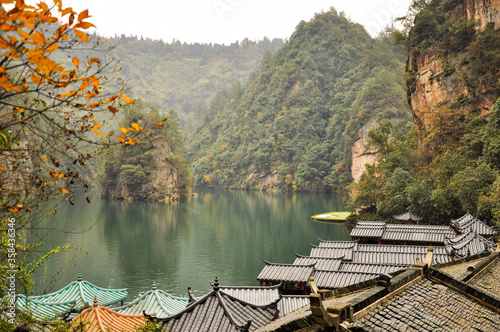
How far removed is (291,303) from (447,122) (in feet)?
83.5

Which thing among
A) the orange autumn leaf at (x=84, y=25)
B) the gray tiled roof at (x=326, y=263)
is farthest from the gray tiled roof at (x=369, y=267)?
the orange autumn leaf at (x=84, y=25)

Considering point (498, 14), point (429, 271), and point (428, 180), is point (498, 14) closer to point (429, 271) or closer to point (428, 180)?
point (428, 180)

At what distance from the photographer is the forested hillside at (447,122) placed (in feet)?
89.9

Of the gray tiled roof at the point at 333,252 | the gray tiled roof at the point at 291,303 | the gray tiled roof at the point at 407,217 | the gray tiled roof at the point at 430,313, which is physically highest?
the gray tiled roof at the point at 430,313

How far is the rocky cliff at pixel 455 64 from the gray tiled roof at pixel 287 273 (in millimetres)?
21818

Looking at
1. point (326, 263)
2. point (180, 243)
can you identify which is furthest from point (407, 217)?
point (180, 243)

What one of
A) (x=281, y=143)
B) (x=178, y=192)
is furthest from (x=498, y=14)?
(x=281, y=143)

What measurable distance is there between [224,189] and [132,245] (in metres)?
61.6

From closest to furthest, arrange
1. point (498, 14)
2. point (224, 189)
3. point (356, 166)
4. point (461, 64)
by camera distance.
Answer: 1. point (498, 14)
2. point (461, 64)
3. point (356, 166)
4. point (224, 189)

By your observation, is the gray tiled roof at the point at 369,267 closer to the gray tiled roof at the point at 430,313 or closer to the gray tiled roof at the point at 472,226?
the gray tiled roof at the point at 472,226

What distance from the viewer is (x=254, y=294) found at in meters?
14.5

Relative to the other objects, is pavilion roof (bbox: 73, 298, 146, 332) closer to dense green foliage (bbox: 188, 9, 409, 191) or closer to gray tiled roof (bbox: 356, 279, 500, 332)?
gray tiled roof (bbox: 356, 279, 500, 332)

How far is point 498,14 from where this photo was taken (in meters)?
31.6

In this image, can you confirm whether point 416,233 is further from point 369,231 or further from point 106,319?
point 106,319
